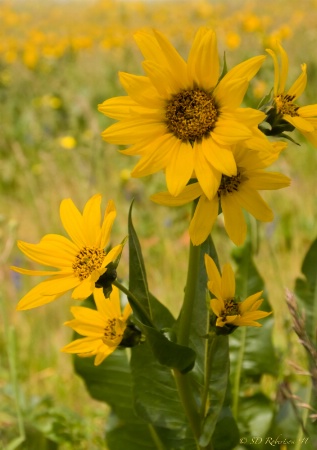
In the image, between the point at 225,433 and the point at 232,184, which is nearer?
the point at 232,184

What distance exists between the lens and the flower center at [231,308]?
2.78 feet

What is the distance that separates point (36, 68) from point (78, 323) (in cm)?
487

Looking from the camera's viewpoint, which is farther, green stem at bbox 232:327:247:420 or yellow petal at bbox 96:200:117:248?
green stem at bbox 232:327:247:420

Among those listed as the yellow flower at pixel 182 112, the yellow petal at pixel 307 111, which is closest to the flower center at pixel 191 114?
the yellow flower at pixel 182 112

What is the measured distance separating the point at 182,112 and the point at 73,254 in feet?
0.80

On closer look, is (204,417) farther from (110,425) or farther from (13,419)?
(13,419)

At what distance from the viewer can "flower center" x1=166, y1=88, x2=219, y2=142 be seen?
0.76m

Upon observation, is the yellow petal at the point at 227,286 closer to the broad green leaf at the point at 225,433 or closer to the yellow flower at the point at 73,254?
the yellow flower at the point at 73,254

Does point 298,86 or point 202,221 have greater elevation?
point 298,86

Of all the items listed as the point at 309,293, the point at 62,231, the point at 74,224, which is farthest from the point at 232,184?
the point at 62,231

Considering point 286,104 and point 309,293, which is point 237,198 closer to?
point 286,104

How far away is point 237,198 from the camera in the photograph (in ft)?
2.58

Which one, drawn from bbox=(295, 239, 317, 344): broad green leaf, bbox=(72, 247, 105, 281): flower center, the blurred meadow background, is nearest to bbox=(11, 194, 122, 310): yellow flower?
bbox=(72, 247, 105, 281): flower center

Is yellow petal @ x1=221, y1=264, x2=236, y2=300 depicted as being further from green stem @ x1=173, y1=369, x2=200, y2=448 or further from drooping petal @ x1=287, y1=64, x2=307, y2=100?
drooping petal @ x1=287, y1=64, x2=307, y2=100
